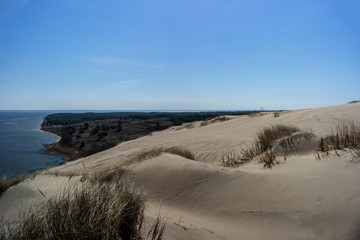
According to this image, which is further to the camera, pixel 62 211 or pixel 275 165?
pixel 275 165

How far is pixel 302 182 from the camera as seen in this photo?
11.7 feet

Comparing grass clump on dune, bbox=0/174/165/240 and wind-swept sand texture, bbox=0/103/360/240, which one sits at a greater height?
grass clump on dune, bbox=0/174/165/240

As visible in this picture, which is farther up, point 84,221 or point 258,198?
point 84,221

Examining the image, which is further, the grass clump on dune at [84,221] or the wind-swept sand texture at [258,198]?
the wind-swept sand texture at [258,198]

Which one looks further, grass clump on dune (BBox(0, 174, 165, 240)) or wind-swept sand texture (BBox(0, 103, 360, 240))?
wind-swept sand texture (BBox(0, 103, 360, 240))

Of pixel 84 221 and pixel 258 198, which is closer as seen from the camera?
pixel 84 221

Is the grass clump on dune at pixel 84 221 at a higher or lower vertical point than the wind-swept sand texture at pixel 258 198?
higher

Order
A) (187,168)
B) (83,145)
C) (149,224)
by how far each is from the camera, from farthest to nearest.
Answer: (83,145)
(187,168)
(149,224)

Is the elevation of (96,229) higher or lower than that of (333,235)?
higher

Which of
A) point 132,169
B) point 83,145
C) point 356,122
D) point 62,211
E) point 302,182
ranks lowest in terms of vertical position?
point 83,145

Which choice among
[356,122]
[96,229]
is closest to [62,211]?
[96,229]

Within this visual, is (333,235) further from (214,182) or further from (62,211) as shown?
(62,211)

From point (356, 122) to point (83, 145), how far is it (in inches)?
1090

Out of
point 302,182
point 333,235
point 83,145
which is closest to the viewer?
point 333,235
